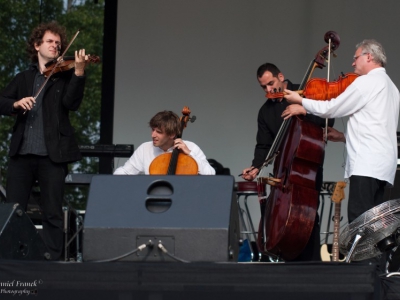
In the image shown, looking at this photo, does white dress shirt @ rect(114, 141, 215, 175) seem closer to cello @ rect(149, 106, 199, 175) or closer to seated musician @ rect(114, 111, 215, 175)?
seated musician @ rect(114, 111, 215, 175)

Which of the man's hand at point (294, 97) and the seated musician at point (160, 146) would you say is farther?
the seated musician at point (160, 146)

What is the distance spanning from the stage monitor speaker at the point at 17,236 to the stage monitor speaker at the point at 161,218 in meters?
0.45

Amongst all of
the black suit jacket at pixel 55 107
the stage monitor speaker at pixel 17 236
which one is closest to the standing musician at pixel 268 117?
the black suit jacket at pixel 55 107

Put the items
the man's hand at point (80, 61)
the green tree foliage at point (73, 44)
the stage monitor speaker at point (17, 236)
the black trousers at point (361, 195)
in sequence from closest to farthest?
the stage monitor speaker at point (17, 236) → the black trousers at point (361, 195) → the man's hand at point (80, 61) → the green tree foliage at point (73, 44)

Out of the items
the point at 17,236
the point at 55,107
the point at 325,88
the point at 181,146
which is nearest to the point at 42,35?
the point at 55,107

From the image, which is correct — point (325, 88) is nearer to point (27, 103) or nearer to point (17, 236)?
point (27, 103)

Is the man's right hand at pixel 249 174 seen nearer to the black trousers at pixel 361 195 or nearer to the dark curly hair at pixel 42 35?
the black trousers at pixel 361 195

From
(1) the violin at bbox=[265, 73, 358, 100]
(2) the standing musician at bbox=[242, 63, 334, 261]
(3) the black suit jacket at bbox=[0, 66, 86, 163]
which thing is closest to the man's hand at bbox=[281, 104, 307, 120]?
(1) the violin at bbox=[265, 73, 358, 100]

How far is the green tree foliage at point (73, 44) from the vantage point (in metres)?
7.46

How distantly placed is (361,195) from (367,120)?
1.27 ft

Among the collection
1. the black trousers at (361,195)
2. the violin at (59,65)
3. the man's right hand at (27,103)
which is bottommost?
the black trousers at (361,195)

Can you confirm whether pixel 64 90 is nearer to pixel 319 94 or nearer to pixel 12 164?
pixel 12 164

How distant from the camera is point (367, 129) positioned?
178 inches

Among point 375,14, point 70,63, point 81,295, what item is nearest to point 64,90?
point 70,63
